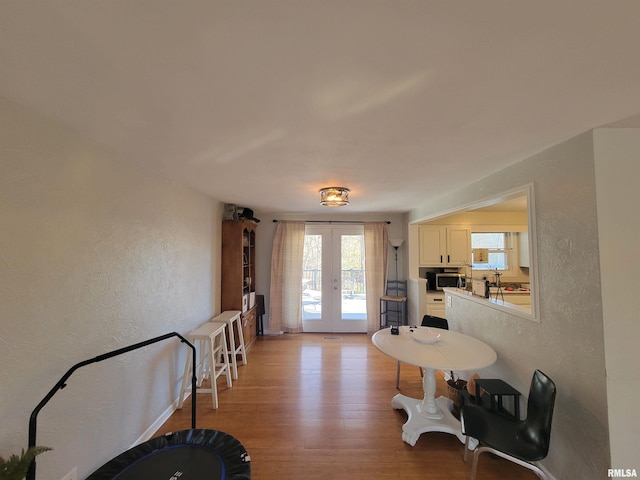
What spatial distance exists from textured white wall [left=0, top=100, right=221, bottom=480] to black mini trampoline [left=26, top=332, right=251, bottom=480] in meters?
0.19

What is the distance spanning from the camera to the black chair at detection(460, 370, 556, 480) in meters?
1.46

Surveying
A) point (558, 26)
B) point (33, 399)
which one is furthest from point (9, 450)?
point (558, 26)

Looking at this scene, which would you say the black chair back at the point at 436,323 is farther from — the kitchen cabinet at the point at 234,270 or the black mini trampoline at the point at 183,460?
the kitchen cabinet at the point at 234,270

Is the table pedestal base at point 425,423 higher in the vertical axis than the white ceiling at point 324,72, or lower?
lower

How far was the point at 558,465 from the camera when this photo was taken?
1646 mm

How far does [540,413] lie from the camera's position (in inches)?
60.1

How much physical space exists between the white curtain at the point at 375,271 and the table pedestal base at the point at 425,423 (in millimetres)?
2247

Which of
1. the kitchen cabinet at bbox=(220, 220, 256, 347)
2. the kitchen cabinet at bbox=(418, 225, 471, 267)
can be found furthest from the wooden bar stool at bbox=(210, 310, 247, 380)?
the kitchen cabinet at bbox=(418, 225, 471, 267)

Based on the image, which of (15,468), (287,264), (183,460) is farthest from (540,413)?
(287,264)

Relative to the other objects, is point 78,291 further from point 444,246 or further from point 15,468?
point 444,246

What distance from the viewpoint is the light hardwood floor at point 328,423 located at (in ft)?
5.94

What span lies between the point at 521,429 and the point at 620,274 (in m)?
1.12

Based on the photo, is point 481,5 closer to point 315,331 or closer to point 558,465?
point 558,465

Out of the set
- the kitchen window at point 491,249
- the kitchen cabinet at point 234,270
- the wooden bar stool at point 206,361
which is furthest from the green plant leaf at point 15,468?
the kitchen window at point 491,249
